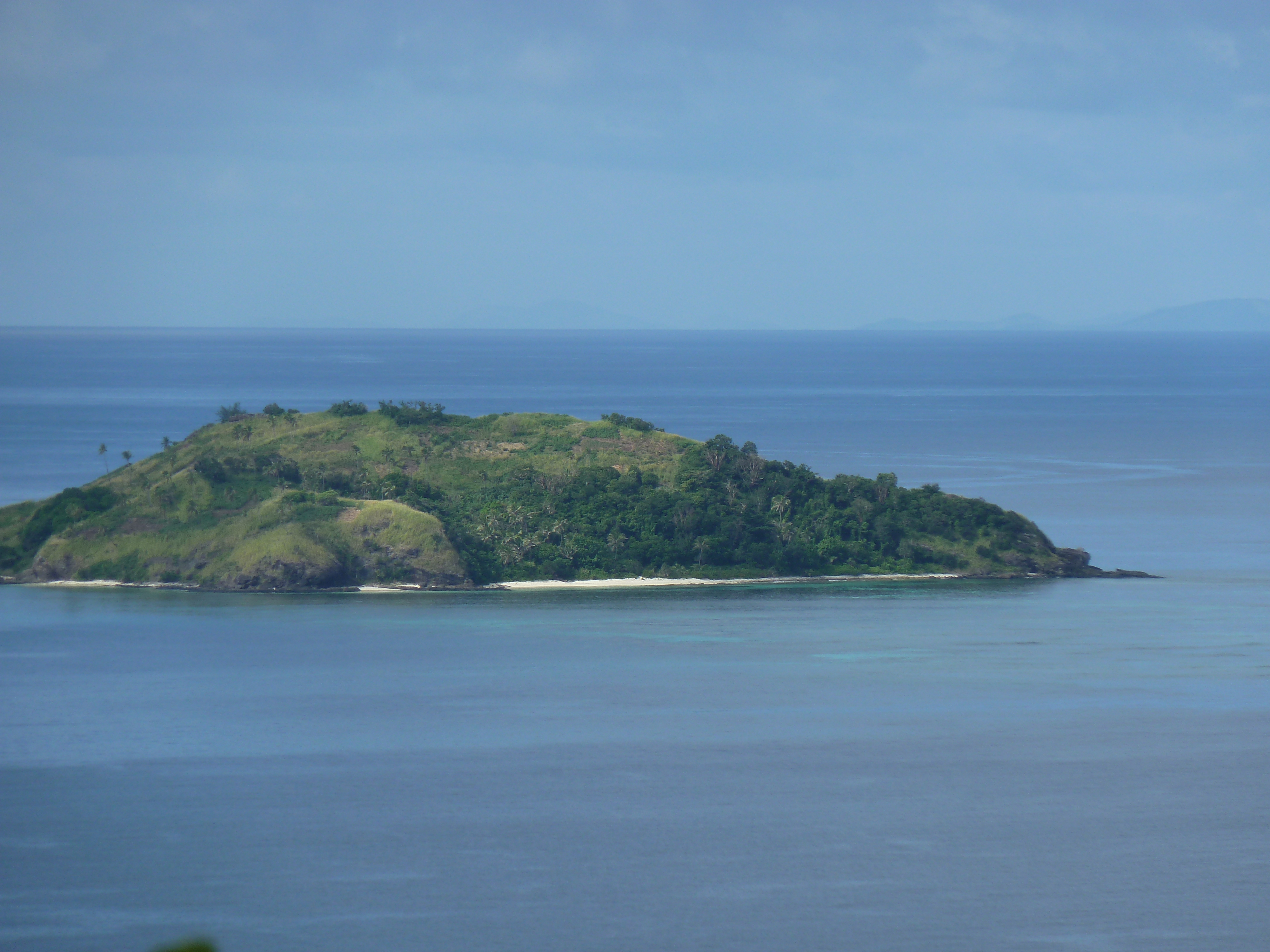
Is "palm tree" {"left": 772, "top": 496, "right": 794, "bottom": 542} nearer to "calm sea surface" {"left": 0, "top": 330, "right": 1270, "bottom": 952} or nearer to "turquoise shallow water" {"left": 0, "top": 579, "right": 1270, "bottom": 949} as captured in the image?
"calm sea surface" {"left": 0, "top": 330, "right": 1270, "bottom": 952}

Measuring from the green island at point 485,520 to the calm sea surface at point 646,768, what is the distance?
2.98 meters

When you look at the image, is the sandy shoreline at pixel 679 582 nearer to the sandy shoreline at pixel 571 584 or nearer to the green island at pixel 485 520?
the sandy shoreline at pixel 571 584

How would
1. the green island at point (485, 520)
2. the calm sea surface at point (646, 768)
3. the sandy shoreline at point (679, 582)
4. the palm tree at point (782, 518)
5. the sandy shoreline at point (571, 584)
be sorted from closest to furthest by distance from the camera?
the calm sea surface at point (646, 768) → the sandy shoreline at point (571, 584) → the green island at point (485, 520) → the sandy shoreline at point (679, 582) → the palm tree at point (782, 518)

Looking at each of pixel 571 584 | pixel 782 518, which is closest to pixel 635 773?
pixel 571 584

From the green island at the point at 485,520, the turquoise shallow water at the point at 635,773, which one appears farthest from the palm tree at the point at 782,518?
the turquoise shallow water at the point at 635,773

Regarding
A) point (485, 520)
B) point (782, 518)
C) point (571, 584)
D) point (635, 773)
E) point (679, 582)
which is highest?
point (782, 518)

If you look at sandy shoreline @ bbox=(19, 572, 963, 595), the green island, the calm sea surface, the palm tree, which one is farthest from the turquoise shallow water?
the palm tree

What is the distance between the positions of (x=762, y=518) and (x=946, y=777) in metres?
45.6

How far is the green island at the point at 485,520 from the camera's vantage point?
324ft

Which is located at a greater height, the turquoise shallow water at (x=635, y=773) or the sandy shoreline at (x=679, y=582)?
the sandy shoreline at (x=679, y=582)

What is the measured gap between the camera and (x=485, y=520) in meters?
103

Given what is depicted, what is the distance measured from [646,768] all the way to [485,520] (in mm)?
42402

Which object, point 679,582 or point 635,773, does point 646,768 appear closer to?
point 635,773

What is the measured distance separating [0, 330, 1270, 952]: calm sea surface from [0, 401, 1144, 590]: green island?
2.98 m
